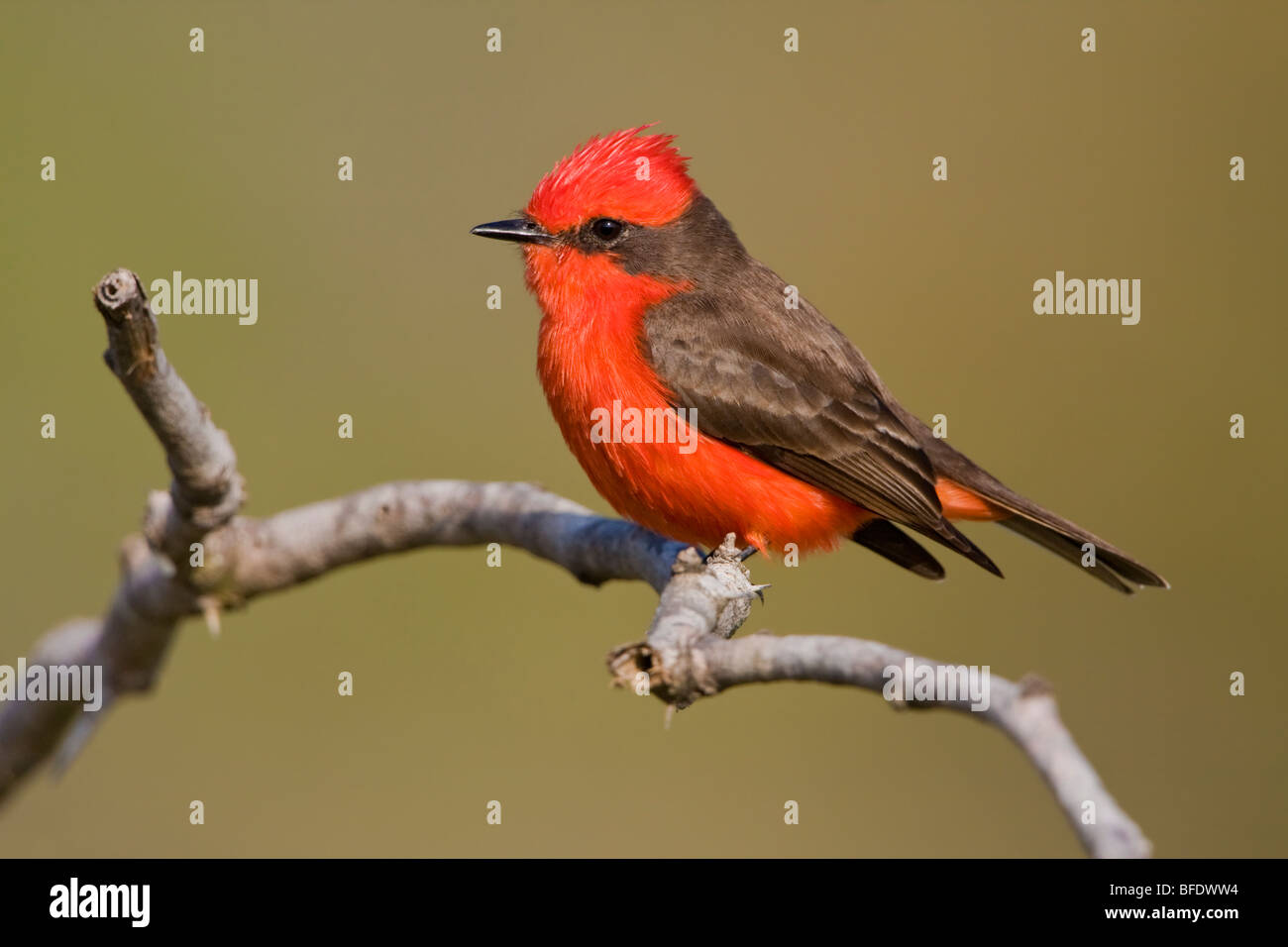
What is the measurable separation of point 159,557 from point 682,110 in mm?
5931

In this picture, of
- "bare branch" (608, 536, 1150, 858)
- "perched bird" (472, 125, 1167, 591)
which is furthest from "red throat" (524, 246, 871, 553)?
"bare branch" (608, 536, 1150, 858)

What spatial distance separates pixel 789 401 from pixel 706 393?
0.38 metres

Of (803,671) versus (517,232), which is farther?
(517,232)

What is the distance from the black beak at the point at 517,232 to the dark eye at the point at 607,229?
0.20 metres

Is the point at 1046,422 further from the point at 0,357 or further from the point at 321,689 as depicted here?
the point at 0,357

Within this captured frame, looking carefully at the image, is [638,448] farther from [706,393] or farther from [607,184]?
[607,184]

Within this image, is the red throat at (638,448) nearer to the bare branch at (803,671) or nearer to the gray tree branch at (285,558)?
the gray tree branch at (285,558)

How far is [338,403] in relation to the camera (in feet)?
28.7

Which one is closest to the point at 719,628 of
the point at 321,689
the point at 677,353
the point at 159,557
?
the point at 677,353

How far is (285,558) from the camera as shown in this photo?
531 centimetres

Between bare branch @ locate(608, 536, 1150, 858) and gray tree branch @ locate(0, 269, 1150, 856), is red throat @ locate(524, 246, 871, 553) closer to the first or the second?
gray tree branch @ locate(0, 269, 1150, 856)

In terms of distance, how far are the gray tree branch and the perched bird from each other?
0.30 meters

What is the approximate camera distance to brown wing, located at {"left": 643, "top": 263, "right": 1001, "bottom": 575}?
5309mm

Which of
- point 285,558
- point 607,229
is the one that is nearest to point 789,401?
point 607,229
